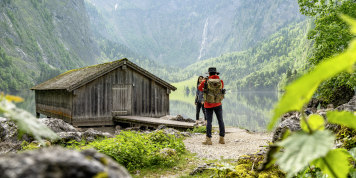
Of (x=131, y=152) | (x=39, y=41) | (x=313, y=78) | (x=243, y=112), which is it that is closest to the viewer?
(x=313, y=78)

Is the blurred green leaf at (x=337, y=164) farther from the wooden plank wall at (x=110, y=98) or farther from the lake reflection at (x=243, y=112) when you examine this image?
the wooden plank wall at (x=110, y=98)

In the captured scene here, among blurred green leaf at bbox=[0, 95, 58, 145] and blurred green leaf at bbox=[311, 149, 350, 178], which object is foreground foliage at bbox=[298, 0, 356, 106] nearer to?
blurred green leaf at bbox=[311, 149, 350, 178]

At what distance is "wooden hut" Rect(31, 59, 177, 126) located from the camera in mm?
15648

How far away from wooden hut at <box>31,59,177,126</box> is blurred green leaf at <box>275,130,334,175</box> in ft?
51.5

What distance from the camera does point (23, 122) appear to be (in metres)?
→ 0.74

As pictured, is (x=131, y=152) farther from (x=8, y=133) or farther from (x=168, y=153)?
(x=8, y=133)

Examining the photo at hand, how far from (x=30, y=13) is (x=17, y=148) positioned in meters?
194

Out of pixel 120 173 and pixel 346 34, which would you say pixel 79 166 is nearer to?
pixel 120 173

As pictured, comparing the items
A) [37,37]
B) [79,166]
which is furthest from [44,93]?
[37,37]

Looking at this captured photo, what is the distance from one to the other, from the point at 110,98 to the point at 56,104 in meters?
4.79

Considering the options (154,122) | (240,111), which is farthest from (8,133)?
(240,111)

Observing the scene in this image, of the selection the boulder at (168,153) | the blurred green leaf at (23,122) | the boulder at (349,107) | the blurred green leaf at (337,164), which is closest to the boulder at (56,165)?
the blurred green leaf at (23,122)

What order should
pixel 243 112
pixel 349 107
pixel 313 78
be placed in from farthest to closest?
pixel 243 112 → pixel 349 107 → pixel 313 78

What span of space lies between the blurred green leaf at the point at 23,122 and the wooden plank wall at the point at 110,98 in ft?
51.6
